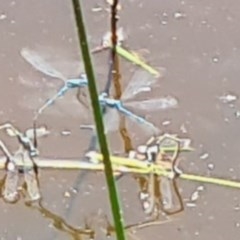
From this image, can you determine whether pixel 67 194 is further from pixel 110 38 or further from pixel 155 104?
pixel 110 38

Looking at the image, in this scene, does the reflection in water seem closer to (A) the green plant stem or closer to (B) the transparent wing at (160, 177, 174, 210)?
(B) the transparent wing at (160, 177, 174, 210)

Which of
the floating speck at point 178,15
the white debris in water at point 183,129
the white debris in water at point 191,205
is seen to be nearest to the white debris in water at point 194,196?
the white debris in water at point 191,205

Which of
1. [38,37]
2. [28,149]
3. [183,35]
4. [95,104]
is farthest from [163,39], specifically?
[95,104]

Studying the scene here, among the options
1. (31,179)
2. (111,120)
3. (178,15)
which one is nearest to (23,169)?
(31,179)

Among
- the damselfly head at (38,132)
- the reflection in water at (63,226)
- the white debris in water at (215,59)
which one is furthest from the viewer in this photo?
the white debris in water at (215,59)

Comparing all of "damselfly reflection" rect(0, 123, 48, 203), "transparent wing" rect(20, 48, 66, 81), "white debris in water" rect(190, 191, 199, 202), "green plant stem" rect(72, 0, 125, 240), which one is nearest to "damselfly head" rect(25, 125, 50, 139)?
"damselfly reflection" rect(0, 123, 48, 203)

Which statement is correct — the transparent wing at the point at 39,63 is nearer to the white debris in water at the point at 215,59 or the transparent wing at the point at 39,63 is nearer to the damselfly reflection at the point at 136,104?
the damselfly reflection at the point at 136,104
